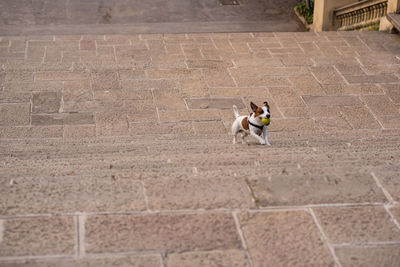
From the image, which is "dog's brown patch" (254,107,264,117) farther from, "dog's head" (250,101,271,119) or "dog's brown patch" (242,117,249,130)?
"dog's brown patch" (242,117,249,130)

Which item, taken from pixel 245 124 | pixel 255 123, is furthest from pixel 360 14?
pixel 255 123

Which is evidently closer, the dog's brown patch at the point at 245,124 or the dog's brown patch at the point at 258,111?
the dog's brown patch at the point at 258,111

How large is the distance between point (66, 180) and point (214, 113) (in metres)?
3.73

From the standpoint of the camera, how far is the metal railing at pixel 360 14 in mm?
10312

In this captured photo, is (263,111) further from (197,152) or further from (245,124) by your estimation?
(197,152)

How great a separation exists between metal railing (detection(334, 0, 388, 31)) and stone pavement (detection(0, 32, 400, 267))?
3.02ft

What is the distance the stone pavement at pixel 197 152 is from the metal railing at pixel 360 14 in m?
0.92

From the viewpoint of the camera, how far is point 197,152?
5.03 m

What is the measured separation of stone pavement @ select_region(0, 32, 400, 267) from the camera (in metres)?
2.84

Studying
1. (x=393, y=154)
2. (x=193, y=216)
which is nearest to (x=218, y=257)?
(x=193, y=216)

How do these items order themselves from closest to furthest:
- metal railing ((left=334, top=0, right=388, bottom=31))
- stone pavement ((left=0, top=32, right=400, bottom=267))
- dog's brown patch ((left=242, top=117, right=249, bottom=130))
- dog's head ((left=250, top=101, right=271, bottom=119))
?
stone pavement ((left=0, top=32, right=400, bottom=267)), dog's head ((left=250, top=101, right=271, bottom=119)), dog's brown patch ((left=242, top=117, right=249, bottom=130)), metal railing ((left=334, top=0, right=388, bottom=31))

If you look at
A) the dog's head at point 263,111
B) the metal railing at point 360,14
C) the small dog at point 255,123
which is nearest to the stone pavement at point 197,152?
the small dog at point 255,123

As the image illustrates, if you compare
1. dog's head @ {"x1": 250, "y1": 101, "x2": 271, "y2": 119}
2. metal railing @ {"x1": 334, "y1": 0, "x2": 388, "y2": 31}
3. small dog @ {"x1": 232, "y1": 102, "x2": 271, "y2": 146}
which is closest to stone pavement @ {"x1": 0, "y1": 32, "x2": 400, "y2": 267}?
small dog @ {"x1": 232, "y1": 102, "x2": 271, "y2": 146}

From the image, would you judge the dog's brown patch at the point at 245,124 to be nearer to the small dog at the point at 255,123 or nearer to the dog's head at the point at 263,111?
the small dog at the point at 255,123
